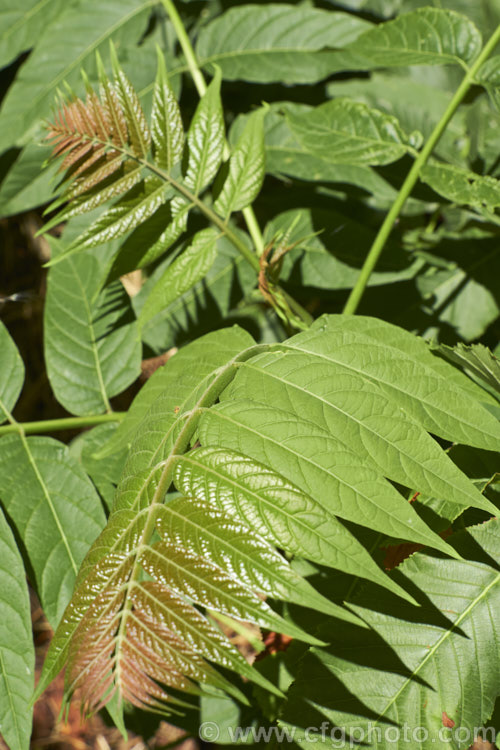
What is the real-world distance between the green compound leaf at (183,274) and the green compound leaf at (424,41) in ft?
1.71

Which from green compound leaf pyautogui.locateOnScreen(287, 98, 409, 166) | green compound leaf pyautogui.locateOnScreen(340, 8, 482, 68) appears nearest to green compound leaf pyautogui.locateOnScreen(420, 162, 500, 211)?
green compound leaf pyautogui.locateOnScreen(287, 98, 409, 166)

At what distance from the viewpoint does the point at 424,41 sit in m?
1.15

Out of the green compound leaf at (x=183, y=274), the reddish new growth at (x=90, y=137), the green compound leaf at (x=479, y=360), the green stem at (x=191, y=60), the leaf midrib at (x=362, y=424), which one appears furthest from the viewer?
the green stem at (x=191, y=60)

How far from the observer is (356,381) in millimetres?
687

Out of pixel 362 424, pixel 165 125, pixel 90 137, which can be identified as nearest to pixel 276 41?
pixel 165 125

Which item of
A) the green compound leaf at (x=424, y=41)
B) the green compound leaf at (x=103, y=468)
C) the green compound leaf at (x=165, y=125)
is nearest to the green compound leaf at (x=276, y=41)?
the green compound leaf at (x=424, y=41)

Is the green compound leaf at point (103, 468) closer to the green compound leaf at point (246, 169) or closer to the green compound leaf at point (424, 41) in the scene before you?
the green compound leaf at point (246, 169)

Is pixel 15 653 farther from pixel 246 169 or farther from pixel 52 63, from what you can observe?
pixel 52 63

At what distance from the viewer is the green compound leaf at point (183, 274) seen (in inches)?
37.8

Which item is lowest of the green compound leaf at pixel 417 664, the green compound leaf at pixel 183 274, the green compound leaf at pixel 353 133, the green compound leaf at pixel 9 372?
the green compound leaf at pixel 417 664

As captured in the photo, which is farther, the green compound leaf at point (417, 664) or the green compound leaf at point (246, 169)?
the green compound leaf at point (246, 169)

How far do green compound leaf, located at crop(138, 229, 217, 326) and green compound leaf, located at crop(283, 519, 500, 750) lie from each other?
528mm

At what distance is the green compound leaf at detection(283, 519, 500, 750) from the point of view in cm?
69

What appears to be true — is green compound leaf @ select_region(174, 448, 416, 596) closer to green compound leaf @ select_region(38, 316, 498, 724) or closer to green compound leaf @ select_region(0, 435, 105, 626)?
green compound leaf @ select_region(38, 316, 498, 724)
